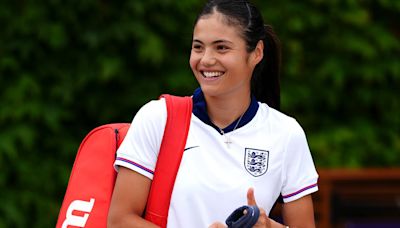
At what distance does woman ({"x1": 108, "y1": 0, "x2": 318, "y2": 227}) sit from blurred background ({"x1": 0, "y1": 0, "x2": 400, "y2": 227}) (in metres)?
2.76

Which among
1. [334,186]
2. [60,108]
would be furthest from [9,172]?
[334,186]

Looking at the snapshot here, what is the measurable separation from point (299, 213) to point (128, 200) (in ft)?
1.93

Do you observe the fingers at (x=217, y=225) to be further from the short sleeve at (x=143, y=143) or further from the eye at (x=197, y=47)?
the eye at (x=197, y=47)

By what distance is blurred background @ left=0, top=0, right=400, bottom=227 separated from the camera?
19.6 ft

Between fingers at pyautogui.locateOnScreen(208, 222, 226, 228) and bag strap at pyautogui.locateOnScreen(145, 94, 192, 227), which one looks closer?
fingers at pyautogui.locateOnScreen(208, 222, 226, 228)

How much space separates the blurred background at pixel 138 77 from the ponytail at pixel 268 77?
251cm

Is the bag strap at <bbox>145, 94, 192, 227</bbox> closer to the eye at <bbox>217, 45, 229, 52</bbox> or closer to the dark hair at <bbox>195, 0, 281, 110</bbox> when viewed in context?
the eye at <bbox>217, 45, 229, 52</bbox>

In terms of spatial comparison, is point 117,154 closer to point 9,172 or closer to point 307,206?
point 307,206

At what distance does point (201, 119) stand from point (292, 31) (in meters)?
3.35

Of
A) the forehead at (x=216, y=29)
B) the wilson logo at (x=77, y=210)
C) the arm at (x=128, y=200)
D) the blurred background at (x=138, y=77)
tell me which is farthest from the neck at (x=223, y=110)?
the blurred background at (x=138, y=77)

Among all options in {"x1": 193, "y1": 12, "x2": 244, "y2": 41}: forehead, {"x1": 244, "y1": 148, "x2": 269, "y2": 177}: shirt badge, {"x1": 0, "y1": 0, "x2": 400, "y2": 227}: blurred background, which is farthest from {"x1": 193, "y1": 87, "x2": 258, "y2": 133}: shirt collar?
{"x1": 0, "y1": 0, "x2": 400, "y2": 227}: blurred background

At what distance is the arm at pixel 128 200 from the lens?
118 inches

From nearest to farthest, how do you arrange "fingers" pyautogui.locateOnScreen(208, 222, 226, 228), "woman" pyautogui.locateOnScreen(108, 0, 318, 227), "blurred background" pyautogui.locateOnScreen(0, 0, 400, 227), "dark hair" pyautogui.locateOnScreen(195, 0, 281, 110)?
1. "fingers" pyautogui.locateOnScreen(208, 222, 226, 228)
2. "woman" pyautogui.locateOnScreen(108, 0, 318, 227)
3. "dark hair" pyautogui.locateOnScreen(195, 0, 281, 110)
4. "blurred background" pyautogui.locateOnScreen(0, 0, 400, 227)

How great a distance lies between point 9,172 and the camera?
5.97 meters
